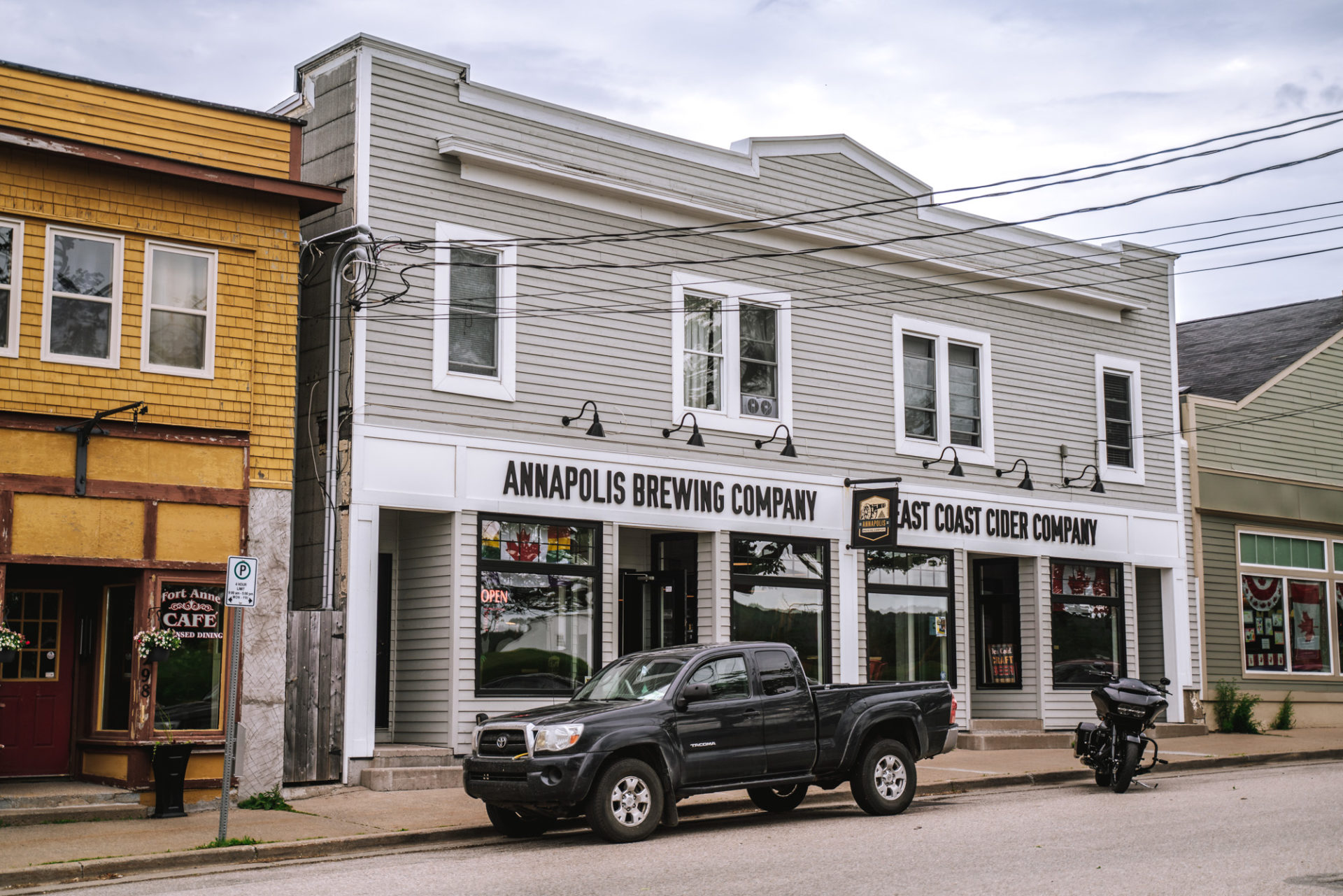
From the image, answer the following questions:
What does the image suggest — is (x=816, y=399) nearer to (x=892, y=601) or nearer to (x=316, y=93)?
(x=892, y=601)

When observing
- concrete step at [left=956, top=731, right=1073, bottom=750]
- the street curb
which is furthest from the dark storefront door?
the street curb

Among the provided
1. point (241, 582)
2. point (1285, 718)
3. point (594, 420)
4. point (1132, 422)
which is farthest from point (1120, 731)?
point (1285, 718)

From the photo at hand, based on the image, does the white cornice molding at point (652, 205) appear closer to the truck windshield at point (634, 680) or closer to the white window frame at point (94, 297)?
the white window frame at point (94, 297)

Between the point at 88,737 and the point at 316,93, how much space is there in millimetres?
8379

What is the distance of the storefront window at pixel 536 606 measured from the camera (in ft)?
59.1

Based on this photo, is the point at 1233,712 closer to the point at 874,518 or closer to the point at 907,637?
the point at 907,637

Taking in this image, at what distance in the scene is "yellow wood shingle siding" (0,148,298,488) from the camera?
15.2 meters

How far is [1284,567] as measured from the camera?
27719 millimetres

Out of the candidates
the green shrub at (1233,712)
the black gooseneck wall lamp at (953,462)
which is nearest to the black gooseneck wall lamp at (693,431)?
the black gooseneck wall lamp at (953,462)

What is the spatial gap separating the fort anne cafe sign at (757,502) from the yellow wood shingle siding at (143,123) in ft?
15.0

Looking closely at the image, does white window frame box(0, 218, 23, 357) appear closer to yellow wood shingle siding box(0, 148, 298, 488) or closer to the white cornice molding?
yellow wood shingle siding box(0, 148, 298, 488)

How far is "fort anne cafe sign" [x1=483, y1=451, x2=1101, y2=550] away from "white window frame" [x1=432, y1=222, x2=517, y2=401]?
0.89 metres

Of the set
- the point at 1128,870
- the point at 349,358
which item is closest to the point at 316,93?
the point at 349,358

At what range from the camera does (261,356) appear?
54.0ft
